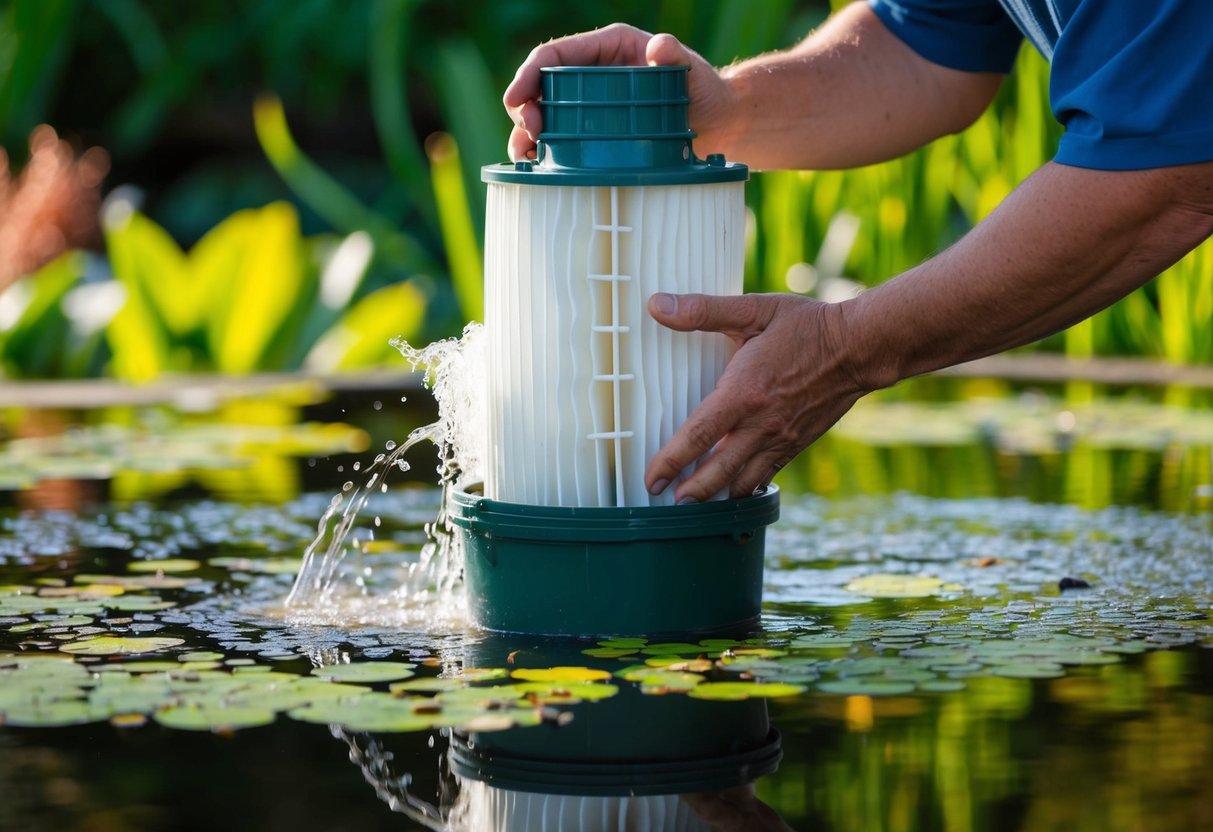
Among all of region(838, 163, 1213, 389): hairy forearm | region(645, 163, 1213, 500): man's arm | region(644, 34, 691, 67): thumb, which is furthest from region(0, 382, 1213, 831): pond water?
region(644, 34, 691, 67): thumb

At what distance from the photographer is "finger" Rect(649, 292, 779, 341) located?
194 centimetres

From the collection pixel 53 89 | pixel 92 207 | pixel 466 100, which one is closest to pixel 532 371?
pixel 466 100

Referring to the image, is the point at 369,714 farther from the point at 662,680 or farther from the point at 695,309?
the point at 695,309

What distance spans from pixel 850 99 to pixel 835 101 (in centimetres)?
3

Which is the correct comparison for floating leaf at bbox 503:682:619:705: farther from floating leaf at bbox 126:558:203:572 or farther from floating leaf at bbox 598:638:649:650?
floating leaf at bbox 126:558:203:572

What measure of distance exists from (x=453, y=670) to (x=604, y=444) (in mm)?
304

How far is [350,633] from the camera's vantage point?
83.9 inches

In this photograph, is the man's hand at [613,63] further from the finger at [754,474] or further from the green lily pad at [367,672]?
the green lily pad at [367,672]

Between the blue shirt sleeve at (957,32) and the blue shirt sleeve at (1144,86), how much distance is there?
2.76 ft

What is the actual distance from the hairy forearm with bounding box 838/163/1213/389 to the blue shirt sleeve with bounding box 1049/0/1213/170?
0.07 ft

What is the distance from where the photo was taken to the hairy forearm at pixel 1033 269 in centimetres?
186

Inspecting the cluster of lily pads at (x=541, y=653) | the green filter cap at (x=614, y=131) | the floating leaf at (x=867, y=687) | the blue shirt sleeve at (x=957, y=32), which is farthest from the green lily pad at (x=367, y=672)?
the blue shirt sleeve at (x=957, y=32)

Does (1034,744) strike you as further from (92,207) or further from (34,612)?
(92,207)

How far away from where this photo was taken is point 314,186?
19.2ft
